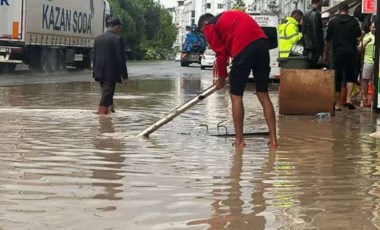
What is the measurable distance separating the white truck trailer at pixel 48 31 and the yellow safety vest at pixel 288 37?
596 inches

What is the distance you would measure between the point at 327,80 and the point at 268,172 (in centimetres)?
530

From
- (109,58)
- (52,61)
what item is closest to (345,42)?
(109,58)

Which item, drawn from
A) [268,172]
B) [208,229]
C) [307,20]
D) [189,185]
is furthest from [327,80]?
[208,229]

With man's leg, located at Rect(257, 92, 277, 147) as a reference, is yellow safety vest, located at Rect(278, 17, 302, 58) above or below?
above

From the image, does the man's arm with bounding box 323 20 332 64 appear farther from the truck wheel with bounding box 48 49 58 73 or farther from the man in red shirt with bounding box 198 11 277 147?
the truck wheel with bounding box 48 49 58 73

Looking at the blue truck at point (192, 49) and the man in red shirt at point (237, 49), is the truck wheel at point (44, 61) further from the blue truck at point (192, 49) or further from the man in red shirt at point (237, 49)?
the man in red shirt at point (237, 49)

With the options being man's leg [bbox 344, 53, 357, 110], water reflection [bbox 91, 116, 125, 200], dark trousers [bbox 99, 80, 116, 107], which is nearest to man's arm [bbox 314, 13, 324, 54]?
man's leg [bbox 344, 53, 357, 110]

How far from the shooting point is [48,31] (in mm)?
31781

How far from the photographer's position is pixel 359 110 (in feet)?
41.1

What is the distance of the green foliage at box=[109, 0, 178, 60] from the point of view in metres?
80.1

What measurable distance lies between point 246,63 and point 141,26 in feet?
272

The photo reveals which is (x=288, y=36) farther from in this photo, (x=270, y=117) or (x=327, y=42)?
(x=270, y=117)

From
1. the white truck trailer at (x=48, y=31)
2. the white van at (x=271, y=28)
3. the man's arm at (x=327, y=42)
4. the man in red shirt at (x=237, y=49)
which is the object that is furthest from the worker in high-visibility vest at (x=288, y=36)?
the white truck trailer at (x=48, y=31)

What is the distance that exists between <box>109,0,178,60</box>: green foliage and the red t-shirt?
66.4 meters
